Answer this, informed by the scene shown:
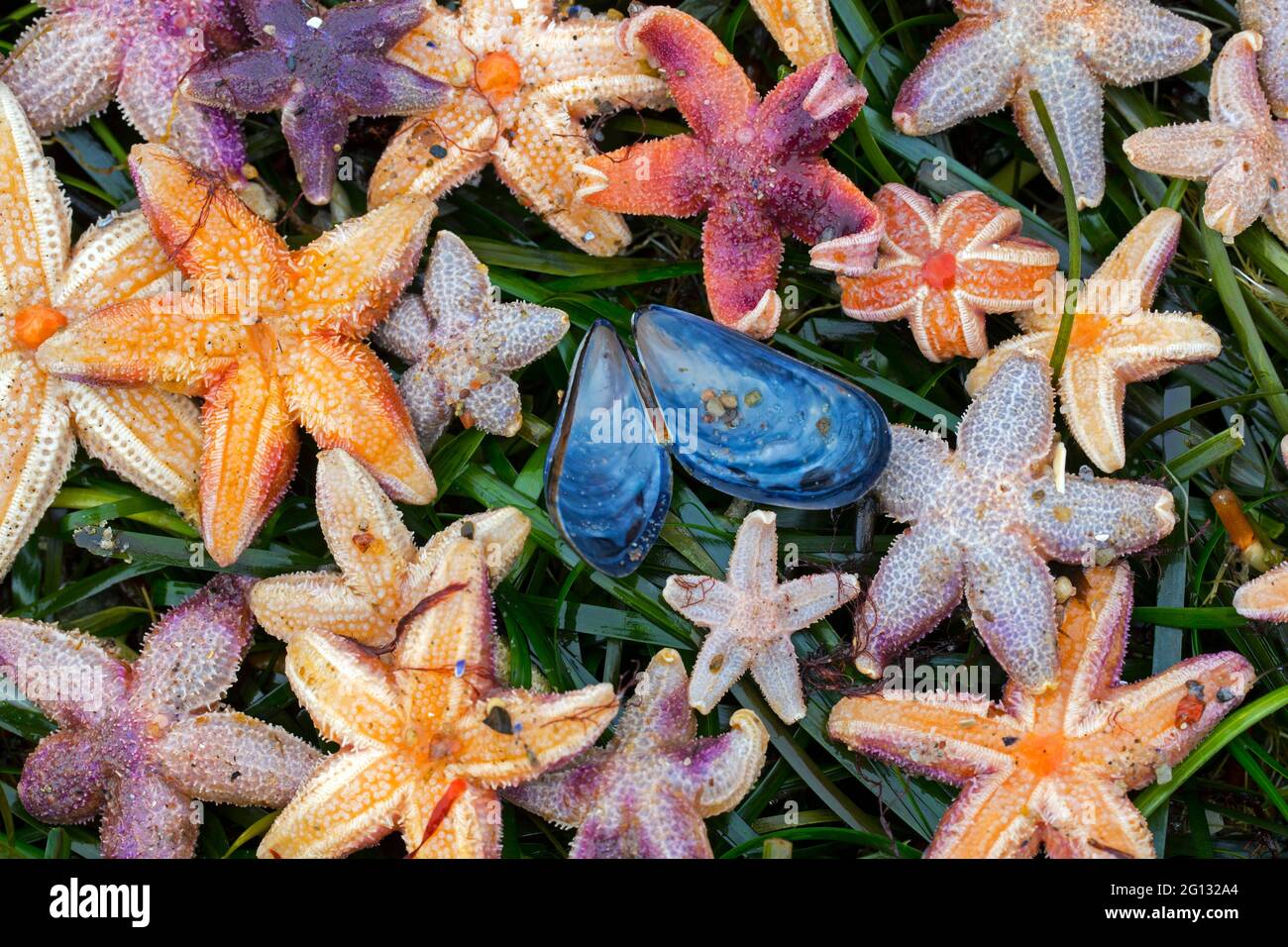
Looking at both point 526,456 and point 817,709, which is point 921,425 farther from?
point 526,456

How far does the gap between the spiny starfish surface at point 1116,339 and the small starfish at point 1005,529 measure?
0.12 m

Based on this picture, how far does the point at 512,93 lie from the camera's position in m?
3.70

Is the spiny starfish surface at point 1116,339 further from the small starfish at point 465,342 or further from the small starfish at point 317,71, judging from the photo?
the small starfish at point 317,71

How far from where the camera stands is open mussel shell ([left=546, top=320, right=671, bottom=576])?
357cm

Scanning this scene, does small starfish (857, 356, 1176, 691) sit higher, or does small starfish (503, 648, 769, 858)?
small starfish (857, 356, 1176, 691)

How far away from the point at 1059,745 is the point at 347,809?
2.12 metres

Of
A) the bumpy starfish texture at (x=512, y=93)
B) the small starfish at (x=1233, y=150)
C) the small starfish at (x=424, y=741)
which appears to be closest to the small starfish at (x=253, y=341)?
the bumpy starfish texture at (x=512, y=93)

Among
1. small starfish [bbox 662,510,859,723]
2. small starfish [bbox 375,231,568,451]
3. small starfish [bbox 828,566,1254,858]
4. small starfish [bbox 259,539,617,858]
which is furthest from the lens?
small starfish [bbox 375,231,568,451]

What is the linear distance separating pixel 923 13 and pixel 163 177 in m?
2.64

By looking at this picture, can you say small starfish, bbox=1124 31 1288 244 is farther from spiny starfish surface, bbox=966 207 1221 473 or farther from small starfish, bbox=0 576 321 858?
small starfish, bbox=0 576 321 858

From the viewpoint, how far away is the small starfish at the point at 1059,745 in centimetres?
341

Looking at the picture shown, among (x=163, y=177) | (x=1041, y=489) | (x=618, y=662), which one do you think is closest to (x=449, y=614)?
(x=618, y=662)

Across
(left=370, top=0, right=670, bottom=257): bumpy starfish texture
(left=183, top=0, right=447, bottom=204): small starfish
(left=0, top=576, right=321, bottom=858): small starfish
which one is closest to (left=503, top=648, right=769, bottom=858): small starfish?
(left=0, top=576, right=321, bottom=858): small starfish

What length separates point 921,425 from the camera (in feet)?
12.9
